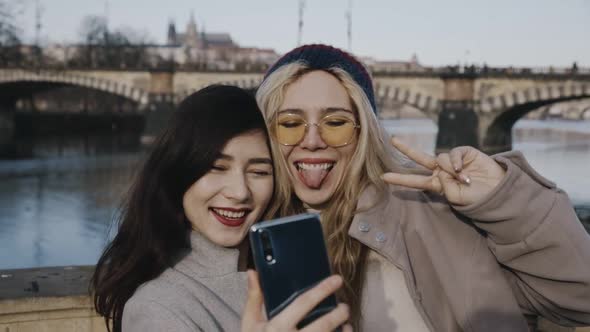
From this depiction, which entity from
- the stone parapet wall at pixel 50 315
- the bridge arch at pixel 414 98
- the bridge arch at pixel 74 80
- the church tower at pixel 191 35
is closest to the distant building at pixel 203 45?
the church tower at pixel 191 35

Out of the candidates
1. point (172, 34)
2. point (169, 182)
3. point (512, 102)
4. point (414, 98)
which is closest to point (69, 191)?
point (169, 182)

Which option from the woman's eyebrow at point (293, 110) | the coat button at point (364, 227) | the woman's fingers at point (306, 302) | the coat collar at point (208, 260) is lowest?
the coat collar at point (208, 260)

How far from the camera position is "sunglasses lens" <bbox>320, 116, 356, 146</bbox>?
4.79ft

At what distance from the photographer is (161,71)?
2661cm

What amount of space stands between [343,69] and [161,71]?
2583 centimetres

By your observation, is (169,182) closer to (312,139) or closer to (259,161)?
(259,161)

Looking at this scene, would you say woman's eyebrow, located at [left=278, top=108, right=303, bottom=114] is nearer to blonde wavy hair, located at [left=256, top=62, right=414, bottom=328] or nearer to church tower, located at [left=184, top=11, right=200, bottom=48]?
blonde wavy hair, located at [left=256, top=62, right=414, bottom=328]

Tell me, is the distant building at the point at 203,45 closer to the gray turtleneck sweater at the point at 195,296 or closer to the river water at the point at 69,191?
the river water at the point at 69,191

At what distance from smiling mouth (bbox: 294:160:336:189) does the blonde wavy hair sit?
3 cm

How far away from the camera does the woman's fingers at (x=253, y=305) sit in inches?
32.2

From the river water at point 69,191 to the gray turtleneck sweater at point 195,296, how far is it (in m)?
1.18

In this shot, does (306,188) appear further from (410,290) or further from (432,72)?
(432,72)

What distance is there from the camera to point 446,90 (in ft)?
76.7

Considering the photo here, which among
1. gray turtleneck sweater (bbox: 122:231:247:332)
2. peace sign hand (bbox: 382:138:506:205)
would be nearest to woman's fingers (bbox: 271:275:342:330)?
gray turtleneck sweater (bbox: 122:231:247:332)
